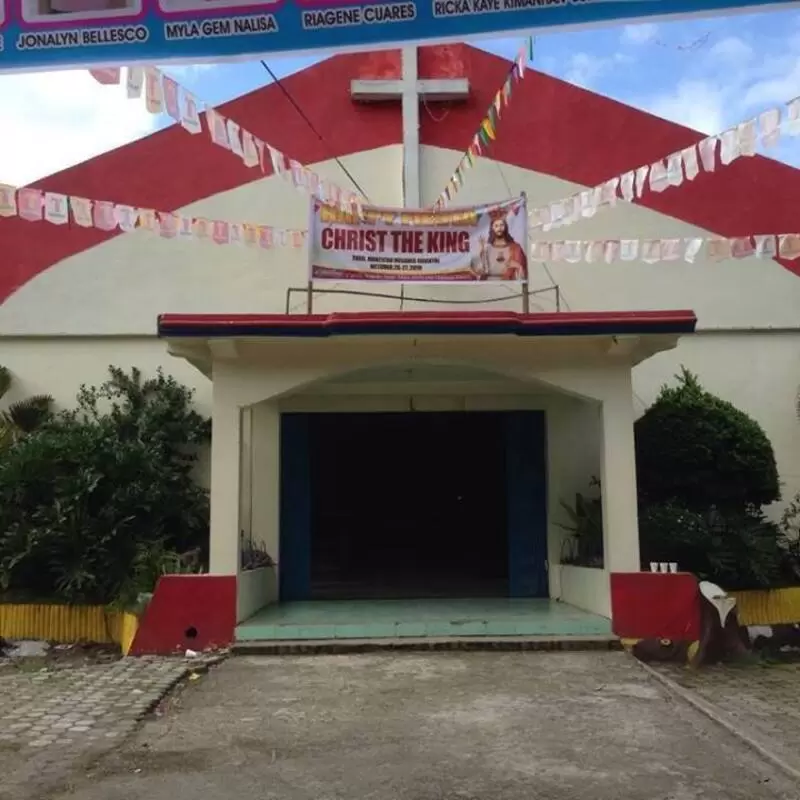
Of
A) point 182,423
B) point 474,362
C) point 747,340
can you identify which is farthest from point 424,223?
point 747,340

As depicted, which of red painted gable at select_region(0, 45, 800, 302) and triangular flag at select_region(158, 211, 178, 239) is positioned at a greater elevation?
red painted gable at select_region(0, 45, 800, 302)

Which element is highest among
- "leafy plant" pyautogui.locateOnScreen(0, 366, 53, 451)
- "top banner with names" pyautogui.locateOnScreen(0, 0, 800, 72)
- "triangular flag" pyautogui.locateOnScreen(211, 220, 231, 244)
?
"triangular flag" pyautogui.locateOnScreen(211, 220, 231, 244)

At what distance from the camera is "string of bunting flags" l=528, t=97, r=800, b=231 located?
634cm

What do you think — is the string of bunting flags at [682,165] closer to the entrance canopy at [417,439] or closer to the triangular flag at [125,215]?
the entrance canopy at [417,439]

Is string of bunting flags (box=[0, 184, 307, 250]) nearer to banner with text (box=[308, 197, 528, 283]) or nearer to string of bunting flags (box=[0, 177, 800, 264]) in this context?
string of bunting flags (box=[0, 177, 800, 264])

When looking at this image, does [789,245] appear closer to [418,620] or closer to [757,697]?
[757,697]

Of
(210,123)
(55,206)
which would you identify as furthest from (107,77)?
(55,206)

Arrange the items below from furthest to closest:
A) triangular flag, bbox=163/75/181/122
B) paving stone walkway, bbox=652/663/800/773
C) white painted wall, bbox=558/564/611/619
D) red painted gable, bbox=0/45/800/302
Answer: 1. red painted gable, bbox=0/45/800/302
2. white painted wall, bbox=558/564/611/619
3. triangular flag, bbox=163/75/181/122
4. paving stone walkway, bbox=652/663/800/773

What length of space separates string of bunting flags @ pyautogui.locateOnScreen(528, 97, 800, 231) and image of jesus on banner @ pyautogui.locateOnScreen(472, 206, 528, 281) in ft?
1.27

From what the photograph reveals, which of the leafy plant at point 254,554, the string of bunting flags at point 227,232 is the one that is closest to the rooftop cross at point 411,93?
the string of bunting flags at point 227,232

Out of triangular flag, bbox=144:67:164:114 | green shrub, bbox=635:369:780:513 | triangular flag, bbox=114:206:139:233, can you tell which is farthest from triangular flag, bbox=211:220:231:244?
green shrub, bbox=635:369:780:513

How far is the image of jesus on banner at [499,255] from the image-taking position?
908 centimetres

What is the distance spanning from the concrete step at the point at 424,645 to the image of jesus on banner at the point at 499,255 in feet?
11.6

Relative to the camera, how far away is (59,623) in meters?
9.07
